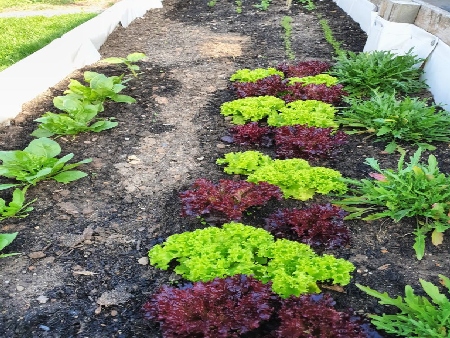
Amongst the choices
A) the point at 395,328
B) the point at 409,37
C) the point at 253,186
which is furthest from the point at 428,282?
the point at 409,37

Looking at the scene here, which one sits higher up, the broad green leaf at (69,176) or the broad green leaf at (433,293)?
the broad green leaf at (433,293)

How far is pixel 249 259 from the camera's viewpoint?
2943mm

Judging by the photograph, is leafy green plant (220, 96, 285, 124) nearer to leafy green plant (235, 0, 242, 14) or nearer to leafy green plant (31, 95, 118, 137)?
leafy green plant (31, 95, 118, 137)

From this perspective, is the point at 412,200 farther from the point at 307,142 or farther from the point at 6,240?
the point at 6,240

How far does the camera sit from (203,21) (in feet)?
31.9

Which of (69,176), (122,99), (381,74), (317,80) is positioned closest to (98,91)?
(122,99)

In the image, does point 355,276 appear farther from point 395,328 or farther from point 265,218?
point 265,218

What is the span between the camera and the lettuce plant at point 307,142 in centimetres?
445

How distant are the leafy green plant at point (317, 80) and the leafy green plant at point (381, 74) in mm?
114

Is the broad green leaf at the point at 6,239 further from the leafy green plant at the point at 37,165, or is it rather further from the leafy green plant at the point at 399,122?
the leafy green plant at the point at 399,122

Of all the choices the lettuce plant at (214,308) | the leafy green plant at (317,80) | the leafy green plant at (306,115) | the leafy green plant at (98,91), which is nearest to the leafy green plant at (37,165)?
the leafy green plant at (98,91)

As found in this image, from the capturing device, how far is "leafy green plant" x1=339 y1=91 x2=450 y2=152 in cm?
471

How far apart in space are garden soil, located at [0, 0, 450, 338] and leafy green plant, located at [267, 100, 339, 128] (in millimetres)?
393

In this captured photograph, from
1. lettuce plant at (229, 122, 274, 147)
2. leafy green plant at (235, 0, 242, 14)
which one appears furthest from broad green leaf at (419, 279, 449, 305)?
leafy green plant at (235, 0, 242, 14)
